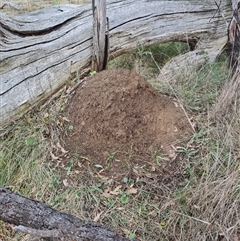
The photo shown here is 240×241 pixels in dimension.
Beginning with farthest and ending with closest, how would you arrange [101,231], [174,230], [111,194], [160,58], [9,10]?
[9,10] → [160,58] → [111,194] → [174,230] → [101,231]

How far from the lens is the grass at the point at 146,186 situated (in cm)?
251

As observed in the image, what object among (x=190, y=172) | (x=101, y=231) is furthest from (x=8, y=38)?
(x=101, y=231)

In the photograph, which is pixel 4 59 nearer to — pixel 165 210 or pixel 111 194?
pixel 111 194

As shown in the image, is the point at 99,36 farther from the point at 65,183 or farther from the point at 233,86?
the point at 65,183

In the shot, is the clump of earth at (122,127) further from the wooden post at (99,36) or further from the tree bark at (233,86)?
the wooden post at (99,36)

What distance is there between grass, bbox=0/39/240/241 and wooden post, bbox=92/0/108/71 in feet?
1.59

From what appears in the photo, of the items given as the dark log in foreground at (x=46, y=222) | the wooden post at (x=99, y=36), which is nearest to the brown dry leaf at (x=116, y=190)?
the dark log in foreground at (x=46, y=222)

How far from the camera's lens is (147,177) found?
9.05ft

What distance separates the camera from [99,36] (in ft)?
11.4

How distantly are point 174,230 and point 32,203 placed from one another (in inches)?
33.3

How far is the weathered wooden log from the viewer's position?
3336 mm

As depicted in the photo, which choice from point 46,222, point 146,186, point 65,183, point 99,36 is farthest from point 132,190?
point 99,36

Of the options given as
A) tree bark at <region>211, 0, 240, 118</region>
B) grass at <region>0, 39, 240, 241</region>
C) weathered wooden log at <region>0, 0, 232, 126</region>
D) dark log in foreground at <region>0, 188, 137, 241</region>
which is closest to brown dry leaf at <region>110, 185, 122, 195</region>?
grass at <region>0, 39, 240, 241</region>

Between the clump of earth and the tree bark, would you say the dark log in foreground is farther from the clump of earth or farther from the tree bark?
the tree bark
